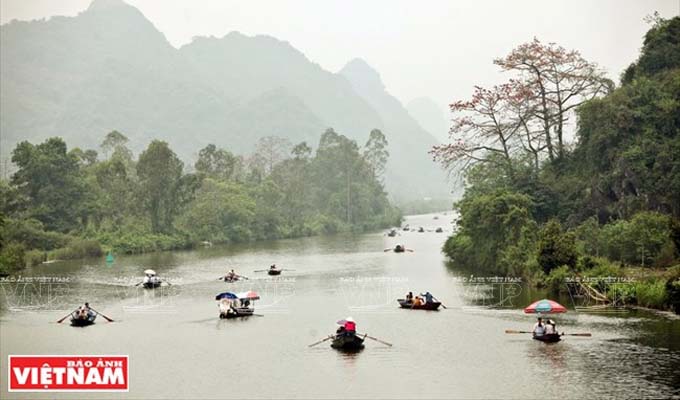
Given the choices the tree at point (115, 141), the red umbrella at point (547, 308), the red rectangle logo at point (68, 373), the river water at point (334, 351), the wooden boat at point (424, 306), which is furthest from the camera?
the tree at point (115, 141)

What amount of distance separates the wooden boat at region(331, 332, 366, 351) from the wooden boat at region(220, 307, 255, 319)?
8.82 metres

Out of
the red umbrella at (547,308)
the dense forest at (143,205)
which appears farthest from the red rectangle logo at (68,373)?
the dense forest at (143,205)

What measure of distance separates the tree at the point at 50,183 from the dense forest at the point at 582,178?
127ft

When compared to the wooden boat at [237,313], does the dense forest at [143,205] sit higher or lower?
higher

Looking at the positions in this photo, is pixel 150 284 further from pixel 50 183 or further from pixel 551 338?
pixel 50 183

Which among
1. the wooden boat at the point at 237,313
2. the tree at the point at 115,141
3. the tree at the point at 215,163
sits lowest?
the wooden boat at the point at 237,313

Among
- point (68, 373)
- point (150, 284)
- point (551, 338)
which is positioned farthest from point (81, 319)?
point (551, 338)

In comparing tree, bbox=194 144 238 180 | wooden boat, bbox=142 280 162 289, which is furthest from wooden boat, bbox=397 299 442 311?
tree, bbox=194 144 238 180

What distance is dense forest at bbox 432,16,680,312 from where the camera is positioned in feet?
140

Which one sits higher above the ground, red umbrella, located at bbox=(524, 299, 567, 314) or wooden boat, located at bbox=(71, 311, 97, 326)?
red umbrella, located at bbox=(524, 299, 567, 314)

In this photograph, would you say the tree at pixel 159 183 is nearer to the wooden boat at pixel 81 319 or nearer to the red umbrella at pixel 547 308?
the wooden boat at pixel 81 319

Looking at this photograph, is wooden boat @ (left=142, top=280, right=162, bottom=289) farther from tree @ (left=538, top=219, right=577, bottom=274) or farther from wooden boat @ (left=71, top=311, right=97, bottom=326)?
tree @ (left=538, top=219, right=577, bottom=274)

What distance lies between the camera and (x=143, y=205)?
8681 cm

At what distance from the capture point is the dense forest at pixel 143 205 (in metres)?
71.4
